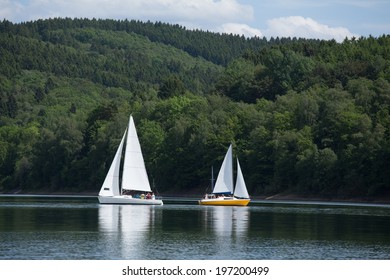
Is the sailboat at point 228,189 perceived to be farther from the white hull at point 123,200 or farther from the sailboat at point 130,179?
the sailboat at point 130,179

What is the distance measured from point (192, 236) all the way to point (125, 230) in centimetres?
742

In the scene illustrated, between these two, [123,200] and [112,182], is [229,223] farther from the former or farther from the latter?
[112,182]

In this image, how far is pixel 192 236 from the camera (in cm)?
7050

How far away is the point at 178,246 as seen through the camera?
62.5 meters

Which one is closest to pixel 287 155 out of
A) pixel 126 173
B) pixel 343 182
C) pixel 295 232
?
pixel 343 182

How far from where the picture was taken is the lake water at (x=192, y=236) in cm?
5822

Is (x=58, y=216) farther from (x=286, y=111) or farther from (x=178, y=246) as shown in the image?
(x=286, y=111)

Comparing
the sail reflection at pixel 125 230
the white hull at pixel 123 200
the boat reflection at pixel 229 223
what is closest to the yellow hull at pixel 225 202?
the white hull at pixel 123 200

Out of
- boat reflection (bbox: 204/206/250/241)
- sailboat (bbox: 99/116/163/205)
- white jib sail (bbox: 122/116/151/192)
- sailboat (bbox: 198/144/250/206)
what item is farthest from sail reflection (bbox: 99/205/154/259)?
sailboat (bbox: 198/144/250/206)

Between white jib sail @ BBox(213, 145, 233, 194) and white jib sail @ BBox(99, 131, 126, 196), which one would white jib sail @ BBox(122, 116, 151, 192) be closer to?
white jib sail @ BBox(99, 131, 126, 196)

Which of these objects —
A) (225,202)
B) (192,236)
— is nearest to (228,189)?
(225,202)

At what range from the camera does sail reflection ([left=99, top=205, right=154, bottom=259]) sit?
6041cm

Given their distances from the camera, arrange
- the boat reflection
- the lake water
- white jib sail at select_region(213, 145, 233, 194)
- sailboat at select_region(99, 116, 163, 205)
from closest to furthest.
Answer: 1. the lake water
2. the boat reflection
3. sailboat at select_region(99, 116, 163, 205)
4. white jib sail at select_region(213, 145, 233, 194)
